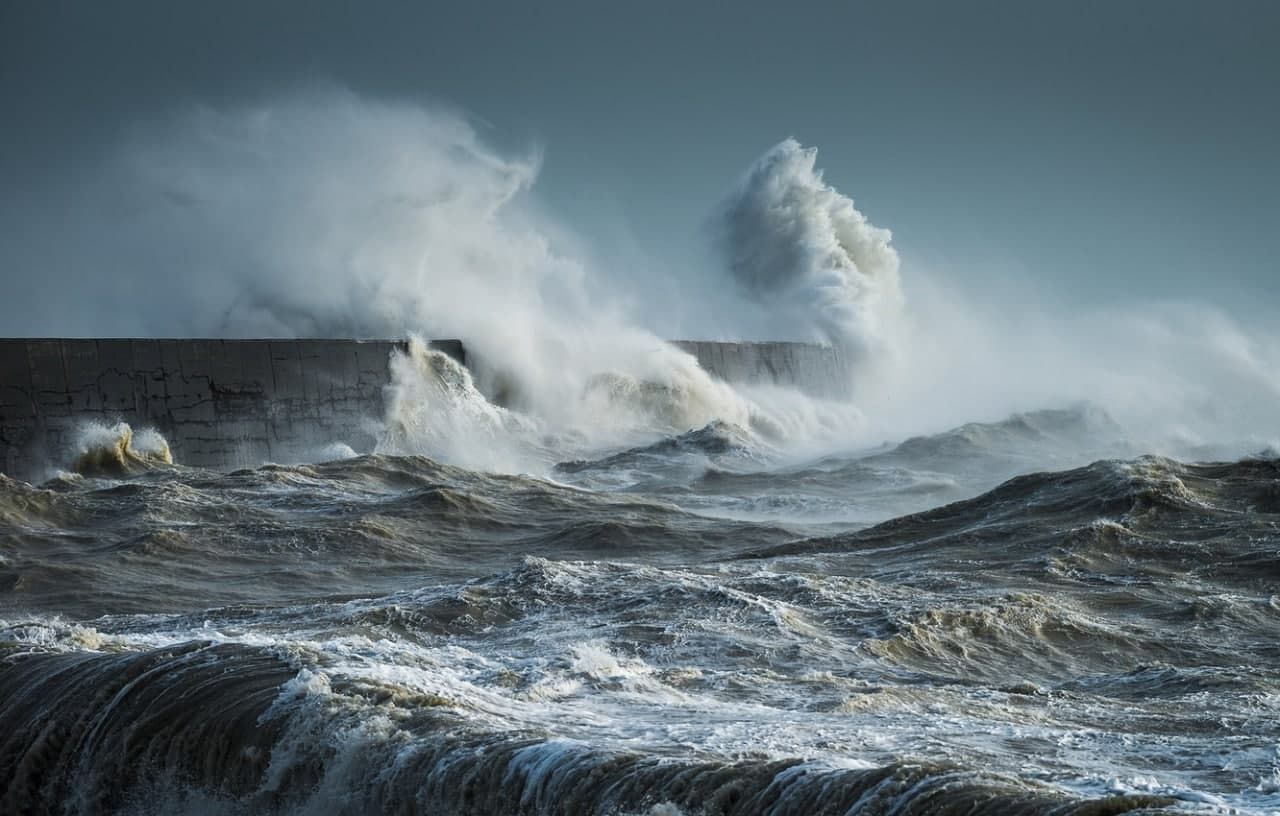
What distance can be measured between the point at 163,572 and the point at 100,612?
123cm

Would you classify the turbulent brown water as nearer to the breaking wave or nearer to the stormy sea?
the stormy sea

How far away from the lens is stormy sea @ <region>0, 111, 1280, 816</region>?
129 inches

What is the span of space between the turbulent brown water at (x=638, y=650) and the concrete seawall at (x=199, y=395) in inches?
76.8

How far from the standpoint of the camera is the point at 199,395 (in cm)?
1447

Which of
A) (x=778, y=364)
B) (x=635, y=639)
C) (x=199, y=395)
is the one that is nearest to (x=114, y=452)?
(x=199, y=395)

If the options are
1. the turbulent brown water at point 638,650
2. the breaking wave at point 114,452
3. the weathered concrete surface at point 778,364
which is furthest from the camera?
the weathered concrete surface at point 778,364

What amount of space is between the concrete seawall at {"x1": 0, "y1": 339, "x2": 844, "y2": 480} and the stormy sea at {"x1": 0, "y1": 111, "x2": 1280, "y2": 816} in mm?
310

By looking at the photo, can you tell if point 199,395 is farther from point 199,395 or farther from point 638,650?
point 638,650

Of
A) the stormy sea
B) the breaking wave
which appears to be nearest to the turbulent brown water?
the stormy sea

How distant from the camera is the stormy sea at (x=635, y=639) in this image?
3.28 m

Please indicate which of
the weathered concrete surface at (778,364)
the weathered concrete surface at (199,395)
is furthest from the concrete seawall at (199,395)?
the weathered concrete surface at (778,364)

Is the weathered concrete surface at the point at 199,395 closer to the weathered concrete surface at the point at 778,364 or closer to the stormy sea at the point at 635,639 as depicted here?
the stormy sea at the point at 635,639

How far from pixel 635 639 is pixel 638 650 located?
8.3 inches

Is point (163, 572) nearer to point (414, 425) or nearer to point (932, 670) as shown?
point (932, 670)
